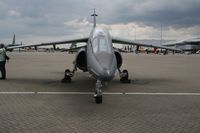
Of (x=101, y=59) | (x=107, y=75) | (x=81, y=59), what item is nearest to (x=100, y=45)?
(x=101, y=59)

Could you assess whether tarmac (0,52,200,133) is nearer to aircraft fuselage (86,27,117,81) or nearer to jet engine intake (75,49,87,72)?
aircraft fuselage (86,27,117,81)

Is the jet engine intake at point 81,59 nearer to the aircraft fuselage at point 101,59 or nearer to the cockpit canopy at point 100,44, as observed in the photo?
the aircraft fuselage at point 101,59

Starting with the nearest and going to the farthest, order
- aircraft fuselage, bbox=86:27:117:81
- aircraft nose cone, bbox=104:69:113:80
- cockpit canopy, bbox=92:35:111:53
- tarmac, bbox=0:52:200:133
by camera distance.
→ tarmac, bbox=0:52:200:133 < aircraft nose cone, bbox=104:69:113:80 < aircraft fuselage, bbox=86:27:117:81 < cockpit canopy, bbox=92:35:111:53

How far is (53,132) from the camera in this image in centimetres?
663

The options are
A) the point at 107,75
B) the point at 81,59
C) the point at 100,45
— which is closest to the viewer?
the point at 107,75

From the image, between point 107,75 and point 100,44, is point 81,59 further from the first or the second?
point 107,75

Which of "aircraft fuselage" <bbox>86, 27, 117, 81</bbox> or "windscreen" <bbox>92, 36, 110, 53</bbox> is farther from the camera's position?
"windscreen" <bbox>92, 36, 110, 53</bbox>

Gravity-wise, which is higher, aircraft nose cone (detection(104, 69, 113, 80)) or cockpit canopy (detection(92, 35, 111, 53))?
cockpit canopy (detection(92, 35, 111, 53))

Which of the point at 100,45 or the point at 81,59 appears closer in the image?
the point at 100,45

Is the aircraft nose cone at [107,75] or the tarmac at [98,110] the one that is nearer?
the tarmac at [98,110]

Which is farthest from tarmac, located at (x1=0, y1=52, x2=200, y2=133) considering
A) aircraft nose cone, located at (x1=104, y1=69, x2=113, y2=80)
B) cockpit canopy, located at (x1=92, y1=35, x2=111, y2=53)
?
cockpit canopy, located at (x1=92, y1=35, x2=111, y2=53)

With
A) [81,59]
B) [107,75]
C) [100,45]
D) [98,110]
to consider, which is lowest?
[98,110]

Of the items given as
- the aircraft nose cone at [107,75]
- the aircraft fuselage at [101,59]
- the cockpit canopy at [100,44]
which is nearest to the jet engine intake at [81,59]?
the aircraft fuselage at [101,59]

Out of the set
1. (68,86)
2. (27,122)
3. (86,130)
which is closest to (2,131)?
(27,122)
